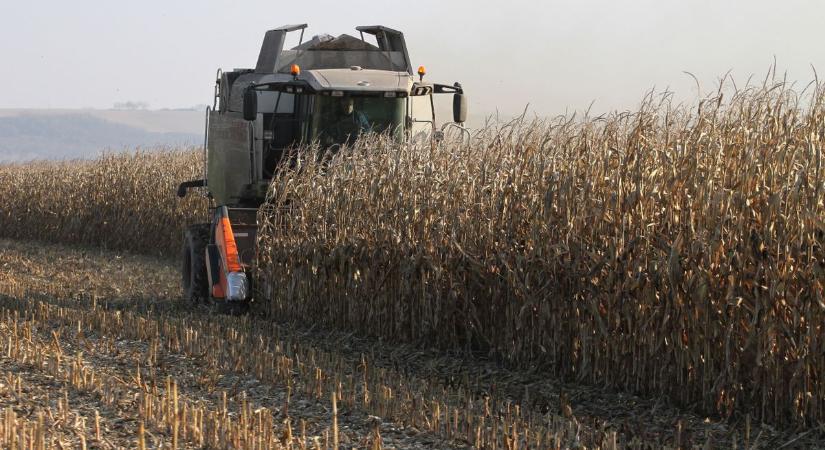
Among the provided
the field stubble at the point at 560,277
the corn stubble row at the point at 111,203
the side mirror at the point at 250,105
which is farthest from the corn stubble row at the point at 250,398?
the corn stubble row at the point at 111,203

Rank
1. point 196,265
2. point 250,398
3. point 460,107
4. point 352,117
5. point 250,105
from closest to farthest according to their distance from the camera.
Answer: point 250,398 → point 250,105 → point 352,117 → point 460,107 → point 196,265

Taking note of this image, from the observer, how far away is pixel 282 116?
10891mm

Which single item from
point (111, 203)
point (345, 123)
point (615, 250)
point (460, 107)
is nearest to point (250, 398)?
point (615, 250)

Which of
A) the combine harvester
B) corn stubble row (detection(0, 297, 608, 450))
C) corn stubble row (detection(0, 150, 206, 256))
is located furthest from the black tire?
corn stubble row (detection(0, 150, 206, 256))

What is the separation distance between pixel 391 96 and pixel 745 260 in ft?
17.1

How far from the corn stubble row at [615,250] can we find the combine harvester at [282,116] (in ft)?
3.44

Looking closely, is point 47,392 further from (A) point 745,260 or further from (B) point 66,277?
(B) point 66,277

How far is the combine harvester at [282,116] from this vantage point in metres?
10.4

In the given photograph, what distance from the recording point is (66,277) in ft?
47.8

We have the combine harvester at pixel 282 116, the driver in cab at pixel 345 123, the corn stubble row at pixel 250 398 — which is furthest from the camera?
the driver in cab at pixel 345 123

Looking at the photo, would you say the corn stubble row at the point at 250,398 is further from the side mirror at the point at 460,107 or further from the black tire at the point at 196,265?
the side mirror at the point at 460,107

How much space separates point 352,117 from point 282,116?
28.4 inches

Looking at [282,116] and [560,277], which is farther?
[282,116]

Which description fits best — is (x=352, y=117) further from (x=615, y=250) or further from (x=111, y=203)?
(x=111, y=203)
